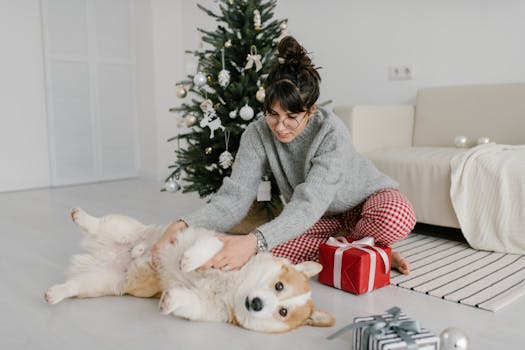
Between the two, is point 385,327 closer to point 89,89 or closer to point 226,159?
point 226,159

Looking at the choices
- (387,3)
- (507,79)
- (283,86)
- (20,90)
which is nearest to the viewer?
(283,86)

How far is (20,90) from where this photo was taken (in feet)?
11.6

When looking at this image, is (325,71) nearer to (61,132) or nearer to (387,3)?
(387,3)

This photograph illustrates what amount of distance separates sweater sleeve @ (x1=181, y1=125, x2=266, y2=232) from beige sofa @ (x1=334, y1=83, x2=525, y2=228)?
35.3 inches

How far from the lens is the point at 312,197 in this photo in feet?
4.28

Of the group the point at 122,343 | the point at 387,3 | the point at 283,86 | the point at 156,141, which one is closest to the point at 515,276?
the point at 283,86

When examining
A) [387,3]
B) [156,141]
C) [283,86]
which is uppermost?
[387,3]

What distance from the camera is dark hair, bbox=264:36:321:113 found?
127cm

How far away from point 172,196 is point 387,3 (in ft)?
6.42

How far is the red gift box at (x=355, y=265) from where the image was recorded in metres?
1.38

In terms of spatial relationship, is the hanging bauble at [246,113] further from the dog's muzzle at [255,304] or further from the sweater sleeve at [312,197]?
the dog's muzzle at [255,304]

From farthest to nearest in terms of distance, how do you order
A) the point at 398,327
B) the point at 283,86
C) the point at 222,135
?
1. the point at 222,135
2. the point at 283,86
3. the point at 398,327

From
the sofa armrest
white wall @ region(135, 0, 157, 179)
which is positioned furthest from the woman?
white wall @ region(135, 0, 157, 179)

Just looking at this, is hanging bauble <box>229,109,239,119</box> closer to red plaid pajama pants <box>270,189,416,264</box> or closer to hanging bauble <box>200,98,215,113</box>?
hanging bauble <box>200,98,215,113</box>
